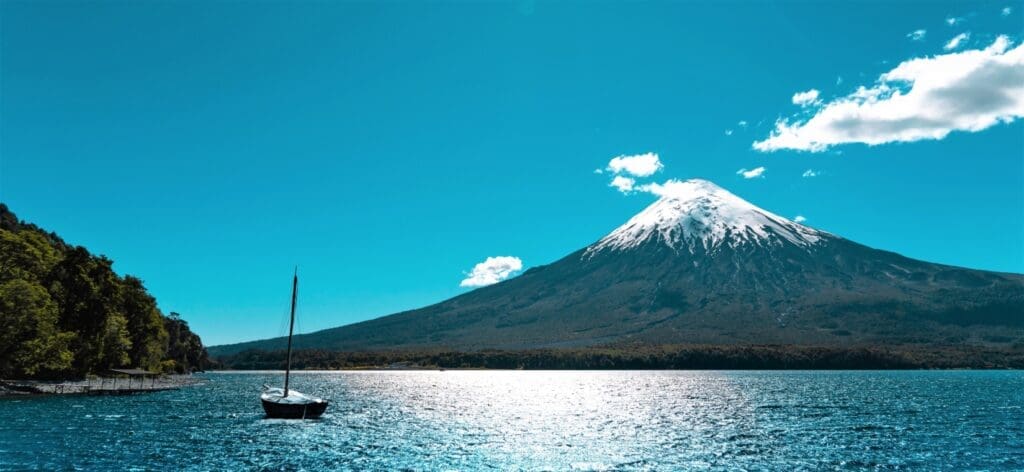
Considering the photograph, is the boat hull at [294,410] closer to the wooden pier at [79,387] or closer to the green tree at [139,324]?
the wooden pier at [79,387]

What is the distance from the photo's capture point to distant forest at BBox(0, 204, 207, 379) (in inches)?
3211

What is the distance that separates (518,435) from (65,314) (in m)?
74.7

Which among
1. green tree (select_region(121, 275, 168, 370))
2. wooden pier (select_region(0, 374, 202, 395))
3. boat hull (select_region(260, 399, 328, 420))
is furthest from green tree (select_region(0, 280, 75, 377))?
boat hull (select_region(260, 399, 328, 420))

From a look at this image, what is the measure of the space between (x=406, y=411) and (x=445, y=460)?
39.2 meters

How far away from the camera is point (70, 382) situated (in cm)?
10000

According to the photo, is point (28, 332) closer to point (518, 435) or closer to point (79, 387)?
point (79, 387)

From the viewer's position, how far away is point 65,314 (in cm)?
9831

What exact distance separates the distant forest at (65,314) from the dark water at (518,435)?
7.31m

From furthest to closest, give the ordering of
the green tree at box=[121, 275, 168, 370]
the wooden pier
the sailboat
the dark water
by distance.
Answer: the green tree at box=[121, 275, 168, 370] → the wooden pier → the sailboat → the dark water

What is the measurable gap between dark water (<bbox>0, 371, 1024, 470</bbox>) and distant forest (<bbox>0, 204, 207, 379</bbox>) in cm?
731

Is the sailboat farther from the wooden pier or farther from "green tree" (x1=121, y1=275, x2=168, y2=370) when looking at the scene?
"green tree" (x1=121, y1=275, x2=168, y2=370)

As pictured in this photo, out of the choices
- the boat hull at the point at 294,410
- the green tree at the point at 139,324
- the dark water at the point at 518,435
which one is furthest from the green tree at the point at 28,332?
the boat hull at the point at 294,410

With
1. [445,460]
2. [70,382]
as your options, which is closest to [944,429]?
[445,460]

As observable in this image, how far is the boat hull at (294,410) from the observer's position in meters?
70.6
